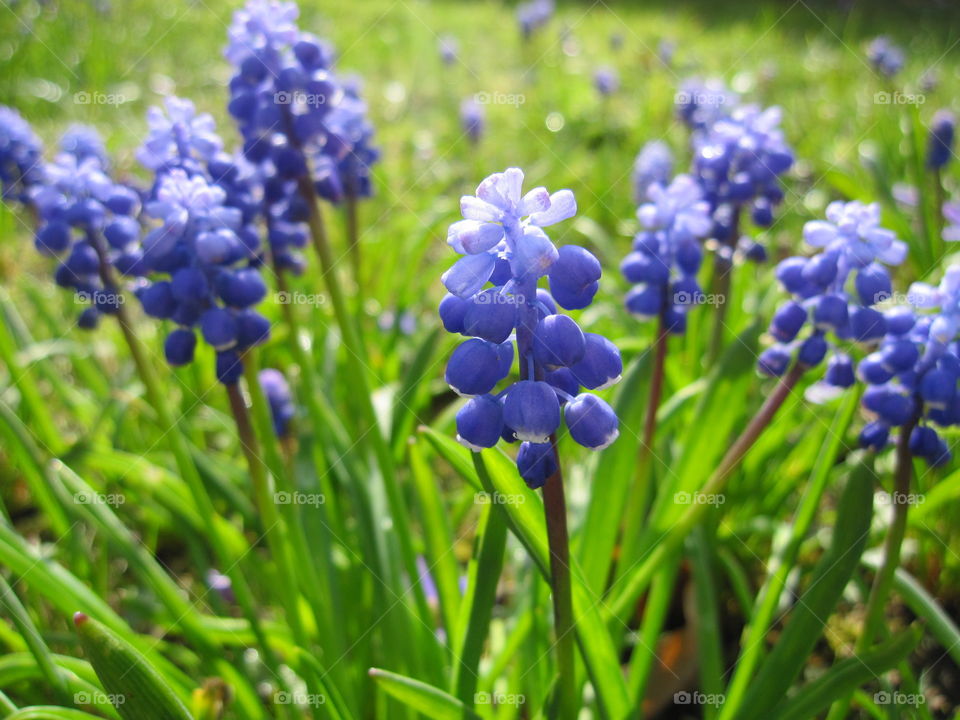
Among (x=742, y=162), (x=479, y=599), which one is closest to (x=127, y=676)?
(x=479, y=599)

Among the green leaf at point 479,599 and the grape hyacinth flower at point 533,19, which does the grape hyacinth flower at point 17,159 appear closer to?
the green leaf at point 479,599

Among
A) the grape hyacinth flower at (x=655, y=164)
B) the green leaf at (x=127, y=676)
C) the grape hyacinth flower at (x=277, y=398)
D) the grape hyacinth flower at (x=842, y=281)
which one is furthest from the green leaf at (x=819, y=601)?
the grape hyacinth flower at (x=655, y=164)

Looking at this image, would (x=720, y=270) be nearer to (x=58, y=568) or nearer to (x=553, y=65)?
(x=58, y=568)

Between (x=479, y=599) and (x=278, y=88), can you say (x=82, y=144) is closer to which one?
(x=278, y=88)

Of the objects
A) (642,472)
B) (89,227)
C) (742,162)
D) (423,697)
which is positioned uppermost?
(742,162)

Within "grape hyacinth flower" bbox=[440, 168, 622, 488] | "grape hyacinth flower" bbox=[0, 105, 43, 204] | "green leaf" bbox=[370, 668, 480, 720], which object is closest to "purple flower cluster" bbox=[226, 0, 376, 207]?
"grape hyacinth flower" bbox=[0, 105, 43, 204]

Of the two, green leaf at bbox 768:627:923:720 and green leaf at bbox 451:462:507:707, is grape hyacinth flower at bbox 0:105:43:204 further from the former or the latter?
green leaf at bbox 768:627:923:720
